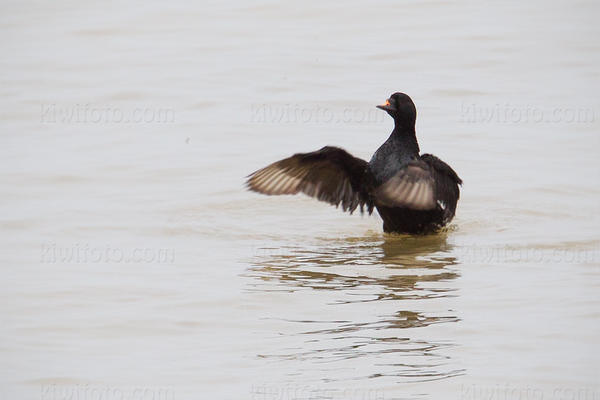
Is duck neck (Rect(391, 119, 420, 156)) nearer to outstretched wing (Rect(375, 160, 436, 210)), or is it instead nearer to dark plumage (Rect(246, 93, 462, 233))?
dark plumage (Rect(246, 93, 462, 233))

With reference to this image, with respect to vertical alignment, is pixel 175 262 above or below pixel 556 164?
below

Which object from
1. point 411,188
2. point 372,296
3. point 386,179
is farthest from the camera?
point 386,179

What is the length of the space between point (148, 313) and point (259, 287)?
92 cm

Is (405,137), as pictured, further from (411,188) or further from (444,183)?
(411,188)

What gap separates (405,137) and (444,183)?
1.71 feet

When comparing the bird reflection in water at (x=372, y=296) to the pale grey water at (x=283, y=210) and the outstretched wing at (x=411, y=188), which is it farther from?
the outstretched wing at (x=411, y=188)

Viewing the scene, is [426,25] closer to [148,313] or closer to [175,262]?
[175,262]

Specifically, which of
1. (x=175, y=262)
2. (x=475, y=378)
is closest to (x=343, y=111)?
(x=175, y=262)

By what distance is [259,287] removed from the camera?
7699 mm

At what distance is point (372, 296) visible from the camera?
24.4 feet

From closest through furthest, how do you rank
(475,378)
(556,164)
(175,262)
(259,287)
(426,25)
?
(475,378)
(259,287)
(175,262)
(556,164)
(426,25)

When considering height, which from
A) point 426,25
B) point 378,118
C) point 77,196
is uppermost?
point 426,25

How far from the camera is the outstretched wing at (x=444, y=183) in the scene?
9.02 metres

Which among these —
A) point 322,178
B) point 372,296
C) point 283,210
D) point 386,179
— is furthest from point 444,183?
point 372,296
